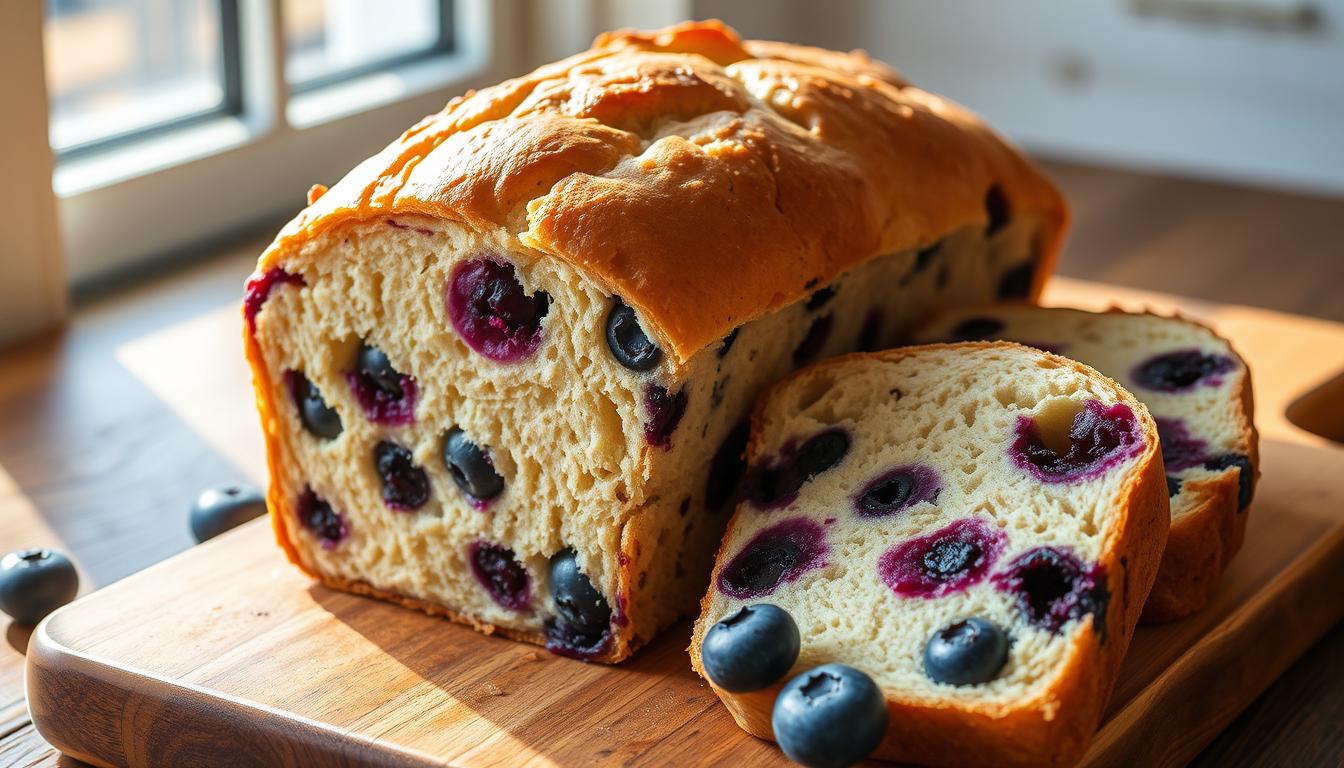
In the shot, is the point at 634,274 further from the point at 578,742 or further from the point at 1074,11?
the point at 1074,11

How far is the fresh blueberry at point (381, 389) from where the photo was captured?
1917mm

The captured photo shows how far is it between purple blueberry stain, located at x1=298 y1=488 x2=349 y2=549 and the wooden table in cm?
33

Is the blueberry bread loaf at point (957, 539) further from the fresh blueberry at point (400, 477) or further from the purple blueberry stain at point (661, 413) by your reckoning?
the fresh blueberry at point (400, 477)

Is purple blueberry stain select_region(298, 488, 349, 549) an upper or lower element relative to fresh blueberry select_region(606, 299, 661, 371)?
lower

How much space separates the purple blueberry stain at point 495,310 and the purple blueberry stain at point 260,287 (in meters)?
0.24

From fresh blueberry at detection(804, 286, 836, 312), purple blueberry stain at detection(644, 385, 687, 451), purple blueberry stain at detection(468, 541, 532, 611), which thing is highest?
fresh blueberry at detection(804, 286, 836, 312)

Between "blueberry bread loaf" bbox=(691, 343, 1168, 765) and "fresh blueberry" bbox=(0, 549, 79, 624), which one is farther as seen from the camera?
"fresh blueberry" bbox=(0, 549, 79, 624)

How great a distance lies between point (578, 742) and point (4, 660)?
78 centimetres

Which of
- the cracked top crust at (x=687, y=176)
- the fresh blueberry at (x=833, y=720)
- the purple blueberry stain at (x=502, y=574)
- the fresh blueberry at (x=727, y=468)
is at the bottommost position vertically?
the purple blueberry stain at (x=502, y=574)

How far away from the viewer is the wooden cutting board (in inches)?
66.2

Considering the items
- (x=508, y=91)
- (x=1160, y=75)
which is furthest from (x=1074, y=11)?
(x=508, y=91)

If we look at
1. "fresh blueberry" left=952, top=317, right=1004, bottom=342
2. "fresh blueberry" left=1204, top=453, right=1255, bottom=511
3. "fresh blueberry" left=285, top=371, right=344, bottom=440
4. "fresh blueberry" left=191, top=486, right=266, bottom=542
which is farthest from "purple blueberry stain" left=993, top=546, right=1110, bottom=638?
"fresh blueberry" left=191, top=486, right=266, bottom=542

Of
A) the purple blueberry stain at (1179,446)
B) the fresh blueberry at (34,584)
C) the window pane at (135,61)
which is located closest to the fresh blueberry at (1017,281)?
the purple blueberry stain at (1179,446)

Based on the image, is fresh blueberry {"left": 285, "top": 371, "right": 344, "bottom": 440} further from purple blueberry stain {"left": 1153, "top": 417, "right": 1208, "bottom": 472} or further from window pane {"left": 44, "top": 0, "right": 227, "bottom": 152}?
window pane {"left": 44, "top": 0, "right": 227, "bottom": 152}
